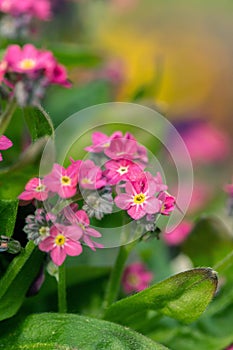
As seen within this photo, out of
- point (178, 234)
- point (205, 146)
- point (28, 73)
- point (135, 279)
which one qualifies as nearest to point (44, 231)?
point (28, 73)

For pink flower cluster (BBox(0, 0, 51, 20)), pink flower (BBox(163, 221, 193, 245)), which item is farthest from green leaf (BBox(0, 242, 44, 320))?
pink flower cluster (BBox(0, 0, 51, 20))

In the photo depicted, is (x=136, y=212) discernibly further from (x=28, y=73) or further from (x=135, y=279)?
(x=135, y=279)

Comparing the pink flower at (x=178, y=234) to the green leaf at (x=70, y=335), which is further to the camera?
the pink flower at (x=178, y=234)

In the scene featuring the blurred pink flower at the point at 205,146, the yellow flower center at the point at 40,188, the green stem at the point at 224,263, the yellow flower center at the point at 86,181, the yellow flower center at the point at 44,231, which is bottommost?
the blurred pink flower at the point at 205,146

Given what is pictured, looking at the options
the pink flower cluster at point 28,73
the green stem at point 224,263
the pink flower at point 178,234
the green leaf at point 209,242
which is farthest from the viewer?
the pink flower at point 178,234

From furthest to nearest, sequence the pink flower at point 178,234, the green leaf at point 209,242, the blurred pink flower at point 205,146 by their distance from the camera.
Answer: the blurred pink flower at point 205,146 → the pink flower at point 178,234 → the green leaf at point 209,242

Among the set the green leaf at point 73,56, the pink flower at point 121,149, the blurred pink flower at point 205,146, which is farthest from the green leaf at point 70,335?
the blurred pink flower at point 205,146

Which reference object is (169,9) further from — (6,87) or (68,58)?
(6,87)

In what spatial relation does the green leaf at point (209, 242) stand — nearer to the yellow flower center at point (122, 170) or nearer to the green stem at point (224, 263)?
the green stem at point (224, 263)
